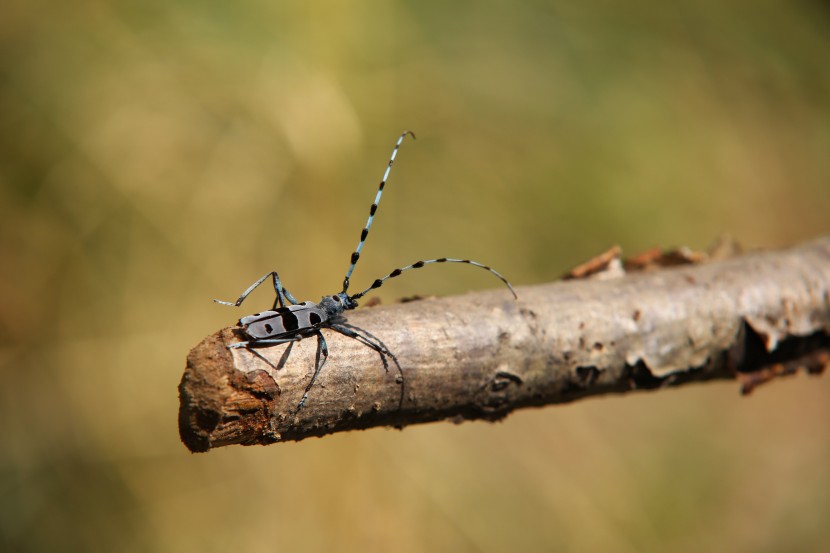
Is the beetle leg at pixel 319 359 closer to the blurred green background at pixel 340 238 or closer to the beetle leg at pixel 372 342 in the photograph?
the beetle leg at pixel 372 342

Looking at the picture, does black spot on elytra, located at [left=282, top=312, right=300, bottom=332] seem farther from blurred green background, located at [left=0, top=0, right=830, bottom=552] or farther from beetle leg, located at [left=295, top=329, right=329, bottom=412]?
blurred green background, located at [left=0, top=0, right=830, bottom=552]

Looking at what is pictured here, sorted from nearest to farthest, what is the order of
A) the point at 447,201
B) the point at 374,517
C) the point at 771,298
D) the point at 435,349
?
1. the point at 435,349
2. the point at 771,298
3. the point at 374,517
4. the point at 447,201

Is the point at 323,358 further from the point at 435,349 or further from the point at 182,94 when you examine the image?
the point at 182,94

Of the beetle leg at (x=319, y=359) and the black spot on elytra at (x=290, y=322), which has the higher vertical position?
the black spot on elytra at (x=290, y=322)

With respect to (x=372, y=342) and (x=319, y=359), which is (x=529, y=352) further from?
(x=319, y=359)

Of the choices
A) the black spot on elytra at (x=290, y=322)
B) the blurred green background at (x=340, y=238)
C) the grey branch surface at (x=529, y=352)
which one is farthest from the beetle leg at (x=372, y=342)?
the blurred green background at (x=340, y=238)

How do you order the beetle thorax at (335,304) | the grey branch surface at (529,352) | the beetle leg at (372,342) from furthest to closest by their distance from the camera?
the beetle thorax at (335,304) → the beetle leg at (372,342) → the grey branch surface at (529,352)

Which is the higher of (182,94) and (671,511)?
(182,94)

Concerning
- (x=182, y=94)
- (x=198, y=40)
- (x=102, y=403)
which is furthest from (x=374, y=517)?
(x=198, y=40)
